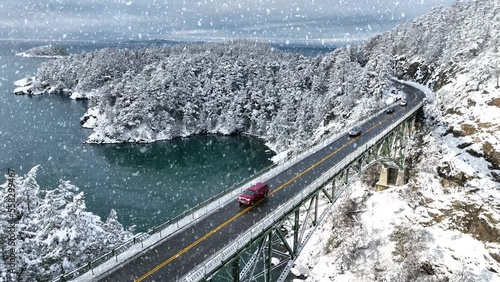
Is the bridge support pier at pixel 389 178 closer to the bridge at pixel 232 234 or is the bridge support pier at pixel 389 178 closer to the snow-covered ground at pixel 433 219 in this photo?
the snow-covered ground at pixel 433 219

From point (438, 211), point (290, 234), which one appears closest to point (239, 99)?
point (290, 234)

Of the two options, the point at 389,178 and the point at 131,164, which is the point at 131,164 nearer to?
the point at 131,164

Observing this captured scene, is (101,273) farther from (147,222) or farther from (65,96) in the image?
(65,96)

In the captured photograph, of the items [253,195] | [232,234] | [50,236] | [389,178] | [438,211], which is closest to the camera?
[232,234]

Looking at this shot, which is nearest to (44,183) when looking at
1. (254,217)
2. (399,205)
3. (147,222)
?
(147,222)

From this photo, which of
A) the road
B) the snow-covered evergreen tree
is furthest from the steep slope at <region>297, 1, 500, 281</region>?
the snow-covered evergreen tree

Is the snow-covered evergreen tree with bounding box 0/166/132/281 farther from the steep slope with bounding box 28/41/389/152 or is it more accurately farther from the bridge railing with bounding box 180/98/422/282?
the steep slope with bounding box 28/41/389/152
